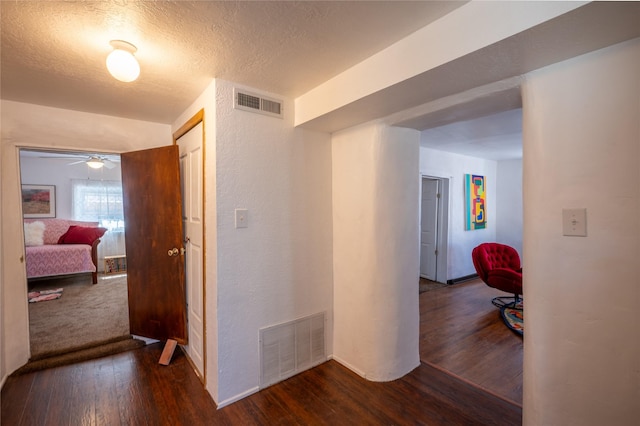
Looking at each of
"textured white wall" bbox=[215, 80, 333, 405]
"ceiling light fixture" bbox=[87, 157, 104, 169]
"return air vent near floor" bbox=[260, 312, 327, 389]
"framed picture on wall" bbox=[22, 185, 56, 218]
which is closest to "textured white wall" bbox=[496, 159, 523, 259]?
"textured white wall" bbox=[215, 80, 333, 405]

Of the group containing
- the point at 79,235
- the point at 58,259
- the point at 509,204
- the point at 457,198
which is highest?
the point at 457,198

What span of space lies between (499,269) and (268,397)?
307cm

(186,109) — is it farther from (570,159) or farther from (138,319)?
(570,159)

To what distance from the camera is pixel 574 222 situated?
1291 mm

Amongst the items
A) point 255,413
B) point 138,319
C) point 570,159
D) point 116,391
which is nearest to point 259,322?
point 255,413

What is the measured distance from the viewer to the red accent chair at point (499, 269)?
332 cm

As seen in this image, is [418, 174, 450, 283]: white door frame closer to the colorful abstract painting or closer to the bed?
the colorful abstract painting

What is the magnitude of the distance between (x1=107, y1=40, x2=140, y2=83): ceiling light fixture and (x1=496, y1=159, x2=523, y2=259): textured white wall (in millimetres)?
5976

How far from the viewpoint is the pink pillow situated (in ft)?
16.3

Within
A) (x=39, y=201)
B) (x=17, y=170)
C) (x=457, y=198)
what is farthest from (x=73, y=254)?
(x=457, y=198)

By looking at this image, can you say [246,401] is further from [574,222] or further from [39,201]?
[39,201]

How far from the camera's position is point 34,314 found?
11.0ft

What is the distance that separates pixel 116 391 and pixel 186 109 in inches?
90.3

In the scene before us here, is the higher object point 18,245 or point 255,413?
point 18,245
